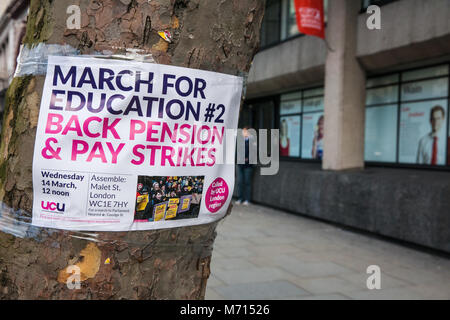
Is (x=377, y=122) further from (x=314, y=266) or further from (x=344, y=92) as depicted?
(x=314, y=266)

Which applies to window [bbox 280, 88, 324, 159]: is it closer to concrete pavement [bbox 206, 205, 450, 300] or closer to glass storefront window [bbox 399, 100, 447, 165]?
glass storefront window [bbox 399, 100, 447, 165]

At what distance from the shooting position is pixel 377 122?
1096cm

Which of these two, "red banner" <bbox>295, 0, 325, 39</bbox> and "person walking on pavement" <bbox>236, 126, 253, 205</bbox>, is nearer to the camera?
"red banner" <bbox>295, 0, 325, 39</bbox>

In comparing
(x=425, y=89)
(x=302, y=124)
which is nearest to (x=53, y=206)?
(x=425, y=89)

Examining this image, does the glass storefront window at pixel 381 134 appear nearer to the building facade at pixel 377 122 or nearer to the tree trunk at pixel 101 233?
the building facade at pixel 377 122

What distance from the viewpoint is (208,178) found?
59.9 inches

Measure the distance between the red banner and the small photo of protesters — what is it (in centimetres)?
936

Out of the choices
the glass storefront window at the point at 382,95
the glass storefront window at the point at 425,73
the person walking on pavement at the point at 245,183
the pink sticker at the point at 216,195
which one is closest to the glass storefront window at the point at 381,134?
the glass storefront window at the point at 382,95

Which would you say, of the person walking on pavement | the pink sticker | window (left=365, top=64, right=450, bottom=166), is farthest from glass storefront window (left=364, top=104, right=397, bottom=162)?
the pink sticker

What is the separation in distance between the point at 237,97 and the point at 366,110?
10.4m

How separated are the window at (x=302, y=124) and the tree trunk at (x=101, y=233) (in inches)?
464

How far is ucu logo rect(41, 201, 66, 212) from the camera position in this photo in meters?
1.38

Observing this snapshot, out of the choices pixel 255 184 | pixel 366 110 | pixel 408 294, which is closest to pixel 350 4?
pixel 366 110

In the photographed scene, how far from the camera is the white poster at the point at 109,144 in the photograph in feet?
4.49
